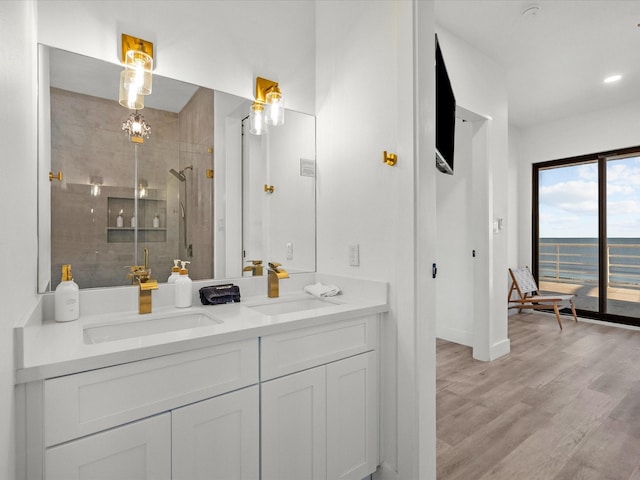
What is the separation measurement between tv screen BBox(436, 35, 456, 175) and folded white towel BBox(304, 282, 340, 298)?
0.93 meters

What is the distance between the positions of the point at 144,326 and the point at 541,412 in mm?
2444

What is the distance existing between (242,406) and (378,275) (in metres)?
0.83

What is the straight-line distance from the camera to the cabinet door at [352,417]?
1.42m

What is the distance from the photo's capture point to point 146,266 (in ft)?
5.14

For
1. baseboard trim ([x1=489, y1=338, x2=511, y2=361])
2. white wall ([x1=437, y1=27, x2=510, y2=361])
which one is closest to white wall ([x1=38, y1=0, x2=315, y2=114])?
white wall ([x1=437, y1=27, x2=510, y2=361])

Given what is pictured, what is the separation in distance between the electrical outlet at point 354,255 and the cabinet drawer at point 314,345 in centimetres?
32

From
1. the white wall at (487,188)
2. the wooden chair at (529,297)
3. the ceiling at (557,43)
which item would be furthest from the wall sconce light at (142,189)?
the wooden chair at (529,297)

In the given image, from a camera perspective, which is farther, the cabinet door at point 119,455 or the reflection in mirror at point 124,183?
the reflection in mirror at point 124,183

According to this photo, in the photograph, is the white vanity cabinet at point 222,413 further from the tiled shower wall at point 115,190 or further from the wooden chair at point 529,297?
the wooden chair at point 529,297

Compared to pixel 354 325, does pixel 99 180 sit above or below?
above

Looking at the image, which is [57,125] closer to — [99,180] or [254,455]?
[99,180]

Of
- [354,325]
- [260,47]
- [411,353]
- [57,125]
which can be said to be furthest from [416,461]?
[260,47]

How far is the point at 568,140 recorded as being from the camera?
4.92 meters

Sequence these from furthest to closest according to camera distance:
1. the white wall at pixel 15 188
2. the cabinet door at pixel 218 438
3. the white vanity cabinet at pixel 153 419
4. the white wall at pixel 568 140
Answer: the white wall at pixel 568 140, the cabinet door at pixel 218 438, the white vanity cabinet at pixel 153 419, the white wall at pixel 15 188
